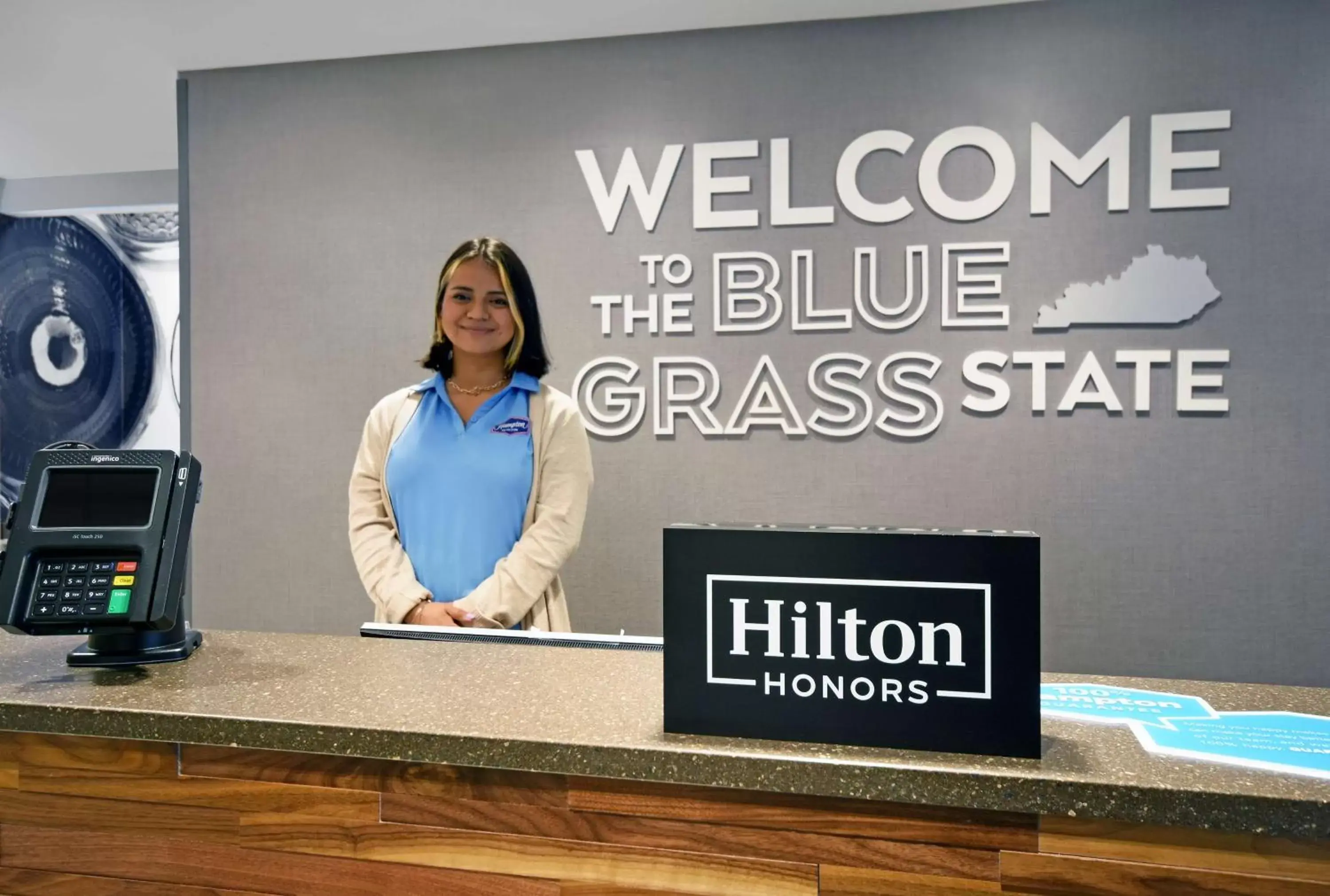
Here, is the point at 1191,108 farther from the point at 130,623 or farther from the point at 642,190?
the point at 130,623

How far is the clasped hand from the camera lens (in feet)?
9.11

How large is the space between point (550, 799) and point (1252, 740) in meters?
0.72

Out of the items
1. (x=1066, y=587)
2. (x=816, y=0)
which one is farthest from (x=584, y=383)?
(x=1066, y=587)

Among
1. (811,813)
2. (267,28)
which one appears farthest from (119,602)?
(267,28)

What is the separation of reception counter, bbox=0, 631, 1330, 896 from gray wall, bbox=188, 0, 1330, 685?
197cm

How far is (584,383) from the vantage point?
3.40 m

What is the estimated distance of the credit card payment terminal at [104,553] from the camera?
1.17m

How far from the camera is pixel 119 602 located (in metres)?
1.18

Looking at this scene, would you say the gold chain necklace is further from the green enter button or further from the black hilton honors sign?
the black hilton honors sign

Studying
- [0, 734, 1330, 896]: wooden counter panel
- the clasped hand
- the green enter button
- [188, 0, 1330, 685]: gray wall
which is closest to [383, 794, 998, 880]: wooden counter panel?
[0, 734, 1330, 896]: wooden counter panel

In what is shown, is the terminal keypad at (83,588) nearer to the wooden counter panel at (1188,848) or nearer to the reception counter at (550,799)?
the reception counter at (550,799)

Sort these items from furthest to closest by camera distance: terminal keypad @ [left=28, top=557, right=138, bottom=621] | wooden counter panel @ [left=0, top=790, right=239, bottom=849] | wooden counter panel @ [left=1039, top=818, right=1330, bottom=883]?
terminal keypad @ [left=28, top=557, right=138, bottom=621] < wooden counter panel @ [left=0, top=790, right=239, bottom=849] < wooden counter panel @ [left=1039, top=818, right=1330, bottom=883]

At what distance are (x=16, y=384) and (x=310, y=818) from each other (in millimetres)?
5905

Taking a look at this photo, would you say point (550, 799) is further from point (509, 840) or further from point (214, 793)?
point (214, 793)
